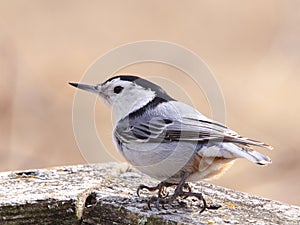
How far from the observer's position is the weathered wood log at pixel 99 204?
271 centimetres

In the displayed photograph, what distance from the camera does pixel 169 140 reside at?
3299mm

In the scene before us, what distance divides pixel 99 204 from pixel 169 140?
59cm

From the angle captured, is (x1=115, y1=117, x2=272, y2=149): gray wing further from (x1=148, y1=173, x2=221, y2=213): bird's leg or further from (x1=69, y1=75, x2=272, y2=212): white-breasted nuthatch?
(x1=148, y1=173, x2=221, y2=213): bird's leg

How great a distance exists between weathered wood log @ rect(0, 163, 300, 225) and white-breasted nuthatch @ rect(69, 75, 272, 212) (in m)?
0.09

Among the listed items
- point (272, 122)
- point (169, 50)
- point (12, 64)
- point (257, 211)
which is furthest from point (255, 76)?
point (257, 211)

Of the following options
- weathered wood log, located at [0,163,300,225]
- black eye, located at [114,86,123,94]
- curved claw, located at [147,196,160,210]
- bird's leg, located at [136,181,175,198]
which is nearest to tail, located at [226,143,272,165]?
weathered wood log, located at [0,163,300,225]

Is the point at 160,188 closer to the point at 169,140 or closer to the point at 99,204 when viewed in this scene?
the point at 169,140

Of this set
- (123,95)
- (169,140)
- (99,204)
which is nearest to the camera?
(99,204)

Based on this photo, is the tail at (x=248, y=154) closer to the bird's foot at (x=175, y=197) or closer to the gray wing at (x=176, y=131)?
the gray wing at (x=176, y=131)

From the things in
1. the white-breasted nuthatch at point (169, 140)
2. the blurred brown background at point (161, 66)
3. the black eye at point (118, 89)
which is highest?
the black eye at point (118, 89)

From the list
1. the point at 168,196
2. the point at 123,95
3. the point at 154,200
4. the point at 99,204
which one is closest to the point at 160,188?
the point at 168,196

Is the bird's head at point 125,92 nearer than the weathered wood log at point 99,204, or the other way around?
the weathered wood log at point 99,204

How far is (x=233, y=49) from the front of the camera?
8.99 metres

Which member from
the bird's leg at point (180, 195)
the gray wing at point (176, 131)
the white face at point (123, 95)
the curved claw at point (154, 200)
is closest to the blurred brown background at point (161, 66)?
the white face at point (123, 95)
